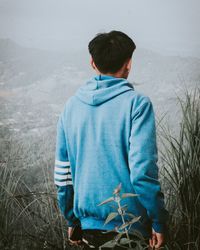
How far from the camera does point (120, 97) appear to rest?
124 cm

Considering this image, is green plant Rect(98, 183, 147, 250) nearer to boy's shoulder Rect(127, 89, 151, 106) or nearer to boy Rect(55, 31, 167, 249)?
boy Rect(55, 31, 167, 249)

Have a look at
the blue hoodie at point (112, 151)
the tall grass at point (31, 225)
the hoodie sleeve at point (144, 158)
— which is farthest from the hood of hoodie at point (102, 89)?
the tall grass at point (31, 225)

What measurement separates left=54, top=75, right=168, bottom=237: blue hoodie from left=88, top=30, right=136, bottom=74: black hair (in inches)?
1.9

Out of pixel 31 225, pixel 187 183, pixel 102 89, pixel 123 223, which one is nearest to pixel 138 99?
pixel 102 89

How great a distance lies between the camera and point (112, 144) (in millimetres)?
1238

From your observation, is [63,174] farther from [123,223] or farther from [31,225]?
[31,225]

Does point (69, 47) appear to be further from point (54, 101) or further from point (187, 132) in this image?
point (187, 132)

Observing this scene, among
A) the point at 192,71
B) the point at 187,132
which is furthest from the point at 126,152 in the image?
the point at 192,71

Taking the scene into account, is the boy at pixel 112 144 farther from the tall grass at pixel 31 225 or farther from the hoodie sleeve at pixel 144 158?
the tall grass at pixel 31 225

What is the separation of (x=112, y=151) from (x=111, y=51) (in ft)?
1.09

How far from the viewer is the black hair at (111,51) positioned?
128 centimetres

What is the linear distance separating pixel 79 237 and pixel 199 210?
56cm

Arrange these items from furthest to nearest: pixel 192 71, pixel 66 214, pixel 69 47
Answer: pixel 69 47
pixel 192 71
pixel 66 214

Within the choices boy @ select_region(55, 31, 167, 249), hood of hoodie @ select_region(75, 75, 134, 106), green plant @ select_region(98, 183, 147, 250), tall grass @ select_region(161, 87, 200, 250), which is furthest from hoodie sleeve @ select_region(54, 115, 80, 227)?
tall grass @ select_region(161, 87, 200, 250)
